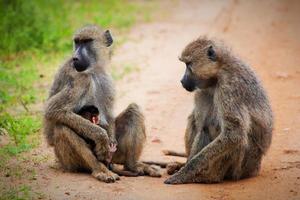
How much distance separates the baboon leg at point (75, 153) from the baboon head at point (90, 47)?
75 centimetres

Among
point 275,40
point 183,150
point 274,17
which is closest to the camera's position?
point 183,150

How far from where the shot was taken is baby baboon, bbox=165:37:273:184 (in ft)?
26.6

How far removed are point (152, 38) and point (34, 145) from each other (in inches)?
265

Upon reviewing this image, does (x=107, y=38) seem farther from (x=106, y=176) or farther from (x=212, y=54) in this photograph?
(x=106, y=176)

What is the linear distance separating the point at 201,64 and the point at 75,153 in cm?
167

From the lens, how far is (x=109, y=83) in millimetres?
8875

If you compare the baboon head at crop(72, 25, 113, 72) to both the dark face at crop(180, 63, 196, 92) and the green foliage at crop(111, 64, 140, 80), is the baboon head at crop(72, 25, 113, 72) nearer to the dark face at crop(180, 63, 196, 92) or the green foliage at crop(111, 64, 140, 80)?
the dark face at crop(180, 63, 196, 92)

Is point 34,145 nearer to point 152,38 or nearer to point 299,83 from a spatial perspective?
point 299,83

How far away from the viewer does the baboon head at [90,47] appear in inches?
340

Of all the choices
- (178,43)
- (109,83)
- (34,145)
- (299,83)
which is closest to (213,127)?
(109,83)

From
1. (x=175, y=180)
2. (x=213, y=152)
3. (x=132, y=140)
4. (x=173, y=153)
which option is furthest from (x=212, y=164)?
(x=173, y=153)

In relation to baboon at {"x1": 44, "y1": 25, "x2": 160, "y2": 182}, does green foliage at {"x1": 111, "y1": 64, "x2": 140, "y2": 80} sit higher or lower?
higher

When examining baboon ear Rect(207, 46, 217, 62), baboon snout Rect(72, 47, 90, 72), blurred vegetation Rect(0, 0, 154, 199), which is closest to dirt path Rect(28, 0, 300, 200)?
blurred vegetation Rect(0, 0, 154, 199)

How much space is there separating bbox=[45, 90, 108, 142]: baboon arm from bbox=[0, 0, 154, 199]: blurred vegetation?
0.96 meters
